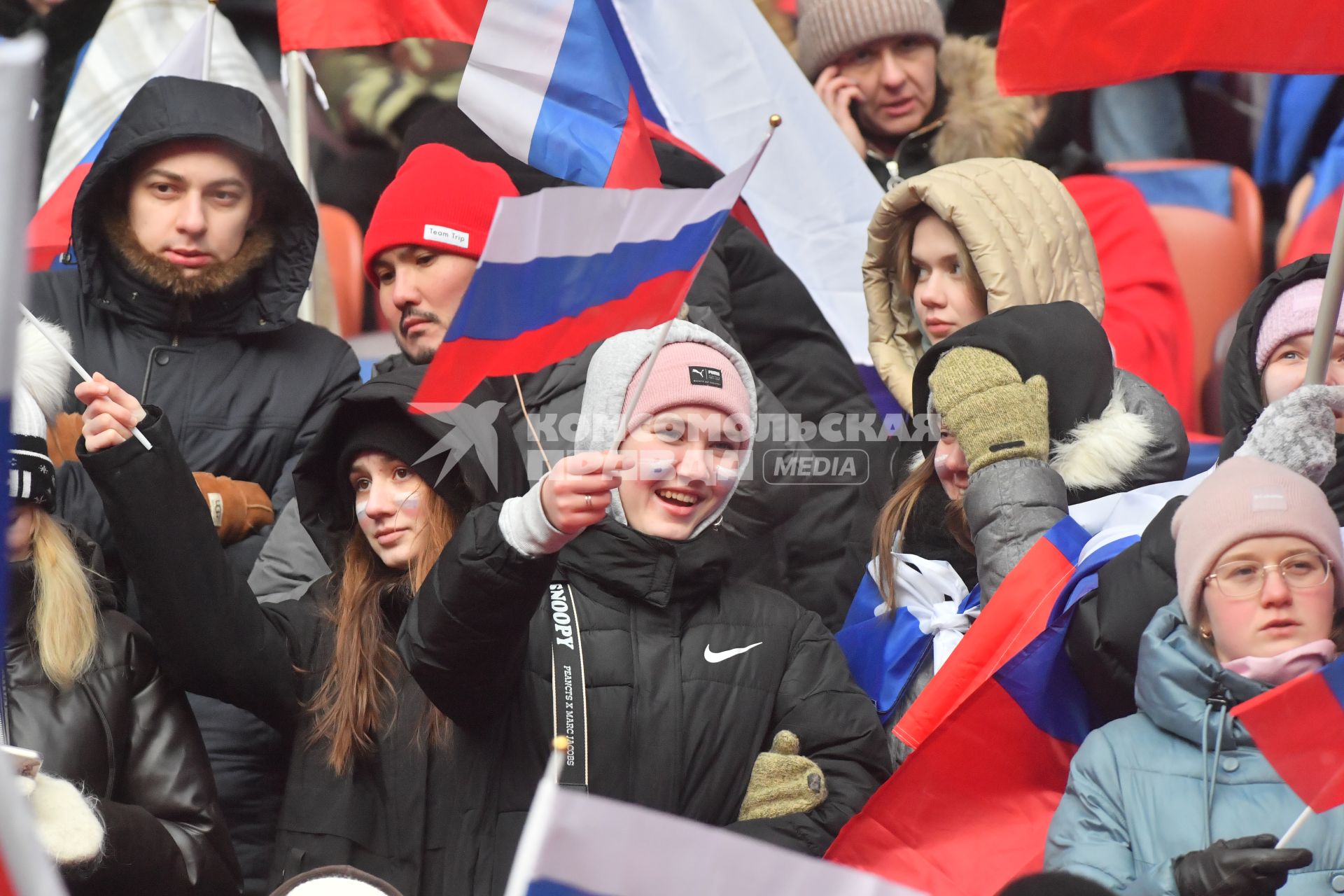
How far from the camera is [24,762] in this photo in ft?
8.75

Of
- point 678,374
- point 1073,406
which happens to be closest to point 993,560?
point 1073,406

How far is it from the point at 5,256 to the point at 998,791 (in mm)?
2139

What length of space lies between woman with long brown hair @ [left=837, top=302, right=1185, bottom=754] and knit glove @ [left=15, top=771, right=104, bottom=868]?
1.59 meters

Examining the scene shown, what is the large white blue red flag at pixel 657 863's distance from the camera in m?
2.03

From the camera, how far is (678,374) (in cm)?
368

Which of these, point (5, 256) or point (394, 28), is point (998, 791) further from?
point (394, 28)

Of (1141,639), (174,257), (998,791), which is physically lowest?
(998,791)

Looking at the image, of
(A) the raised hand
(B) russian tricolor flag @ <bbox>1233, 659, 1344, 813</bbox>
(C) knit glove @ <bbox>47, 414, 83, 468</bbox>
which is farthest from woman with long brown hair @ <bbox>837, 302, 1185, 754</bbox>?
(C) knit glove @ <bbox>47, 414, 83, 468</bbox>

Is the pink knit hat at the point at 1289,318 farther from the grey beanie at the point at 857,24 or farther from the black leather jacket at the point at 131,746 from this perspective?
the black leather jacket at the point at 131,746

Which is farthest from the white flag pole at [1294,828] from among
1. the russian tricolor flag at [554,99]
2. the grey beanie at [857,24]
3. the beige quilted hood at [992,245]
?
the grey beanie at [857,24]

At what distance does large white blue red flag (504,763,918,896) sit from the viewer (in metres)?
2.03

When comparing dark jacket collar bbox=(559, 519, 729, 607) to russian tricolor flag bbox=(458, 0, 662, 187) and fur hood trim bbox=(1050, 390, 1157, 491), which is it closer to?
fur hood trim bbox=(1050, 390, 1157, 491)

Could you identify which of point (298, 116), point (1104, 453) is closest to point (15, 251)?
point (1104, 453)

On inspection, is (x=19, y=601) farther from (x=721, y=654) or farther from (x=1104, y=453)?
(x=1104, y=453)
